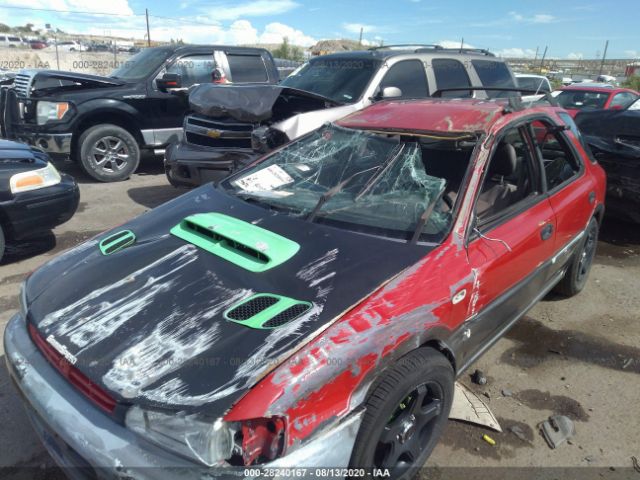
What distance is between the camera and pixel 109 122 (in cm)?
701

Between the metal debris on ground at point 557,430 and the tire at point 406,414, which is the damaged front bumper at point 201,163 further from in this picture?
the metal debris on ground at point 557,430

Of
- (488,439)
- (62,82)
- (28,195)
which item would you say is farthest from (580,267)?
(62,82)

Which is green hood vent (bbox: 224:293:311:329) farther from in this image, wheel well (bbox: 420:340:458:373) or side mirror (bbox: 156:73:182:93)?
side mirror (bbox: 156:73:182:93)

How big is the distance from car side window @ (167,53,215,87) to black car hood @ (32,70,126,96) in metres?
0.96

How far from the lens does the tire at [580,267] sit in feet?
11.9

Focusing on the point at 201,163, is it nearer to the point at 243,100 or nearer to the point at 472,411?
the point at 243,100

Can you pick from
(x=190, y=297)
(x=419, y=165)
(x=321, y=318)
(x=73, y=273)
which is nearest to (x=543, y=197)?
(x=419, y=165)

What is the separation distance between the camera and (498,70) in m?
6.43

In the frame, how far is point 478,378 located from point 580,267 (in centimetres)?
155

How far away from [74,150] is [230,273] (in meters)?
5.87

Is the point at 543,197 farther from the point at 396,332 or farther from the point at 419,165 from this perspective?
the point at 396,332

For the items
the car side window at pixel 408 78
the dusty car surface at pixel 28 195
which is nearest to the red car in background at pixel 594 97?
the car side window at pixel 408 78

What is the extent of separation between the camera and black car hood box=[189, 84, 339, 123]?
5.00 meters

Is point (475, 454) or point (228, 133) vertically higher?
point (228, 133)
